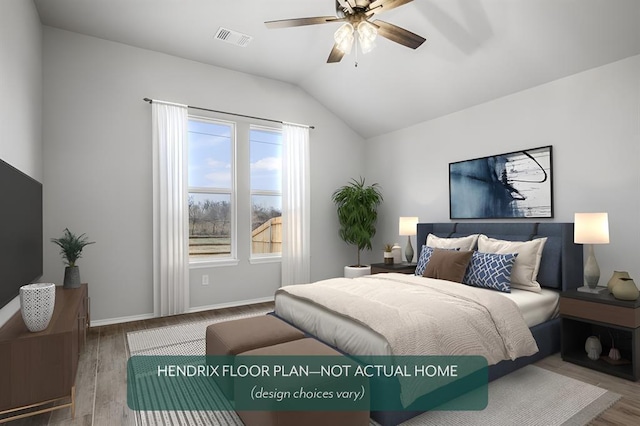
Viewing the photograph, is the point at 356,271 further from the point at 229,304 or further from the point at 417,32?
the point at 417,32

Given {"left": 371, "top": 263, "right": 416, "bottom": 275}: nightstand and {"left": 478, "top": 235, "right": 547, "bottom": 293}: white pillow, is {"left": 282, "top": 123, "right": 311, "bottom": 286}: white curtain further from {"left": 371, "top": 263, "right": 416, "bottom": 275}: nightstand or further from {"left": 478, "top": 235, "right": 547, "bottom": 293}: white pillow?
{"left": 478, "top": 235, "right": 547, "bottom": 293}: white pillow

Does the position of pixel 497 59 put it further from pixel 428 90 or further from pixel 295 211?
pixel 295 211

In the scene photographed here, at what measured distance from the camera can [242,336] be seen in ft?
7.75

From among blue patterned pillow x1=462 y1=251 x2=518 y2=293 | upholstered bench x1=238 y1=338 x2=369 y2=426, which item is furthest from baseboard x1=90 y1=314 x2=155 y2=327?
blue patterned pillow x1=462 y1=251 x2=518 y2=293

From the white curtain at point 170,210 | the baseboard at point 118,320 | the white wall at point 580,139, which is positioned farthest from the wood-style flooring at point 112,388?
the white wall at point 580,139

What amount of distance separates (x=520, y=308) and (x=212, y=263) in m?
3.55

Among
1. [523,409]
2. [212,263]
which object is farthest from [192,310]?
[523,409]

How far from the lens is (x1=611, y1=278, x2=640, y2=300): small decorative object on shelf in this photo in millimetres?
2592

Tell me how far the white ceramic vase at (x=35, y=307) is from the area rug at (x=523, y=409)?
0.80 meters

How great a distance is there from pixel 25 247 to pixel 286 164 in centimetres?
331

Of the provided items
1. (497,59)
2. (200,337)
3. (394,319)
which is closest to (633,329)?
(394,319)

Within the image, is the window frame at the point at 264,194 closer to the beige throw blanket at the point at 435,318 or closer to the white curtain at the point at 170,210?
the white curtain at the point at 170,210

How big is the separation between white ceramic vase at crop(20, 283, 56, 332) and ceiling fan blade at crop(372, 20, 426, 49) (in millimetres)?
2839

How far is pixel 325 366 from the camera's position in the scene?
188 cm
